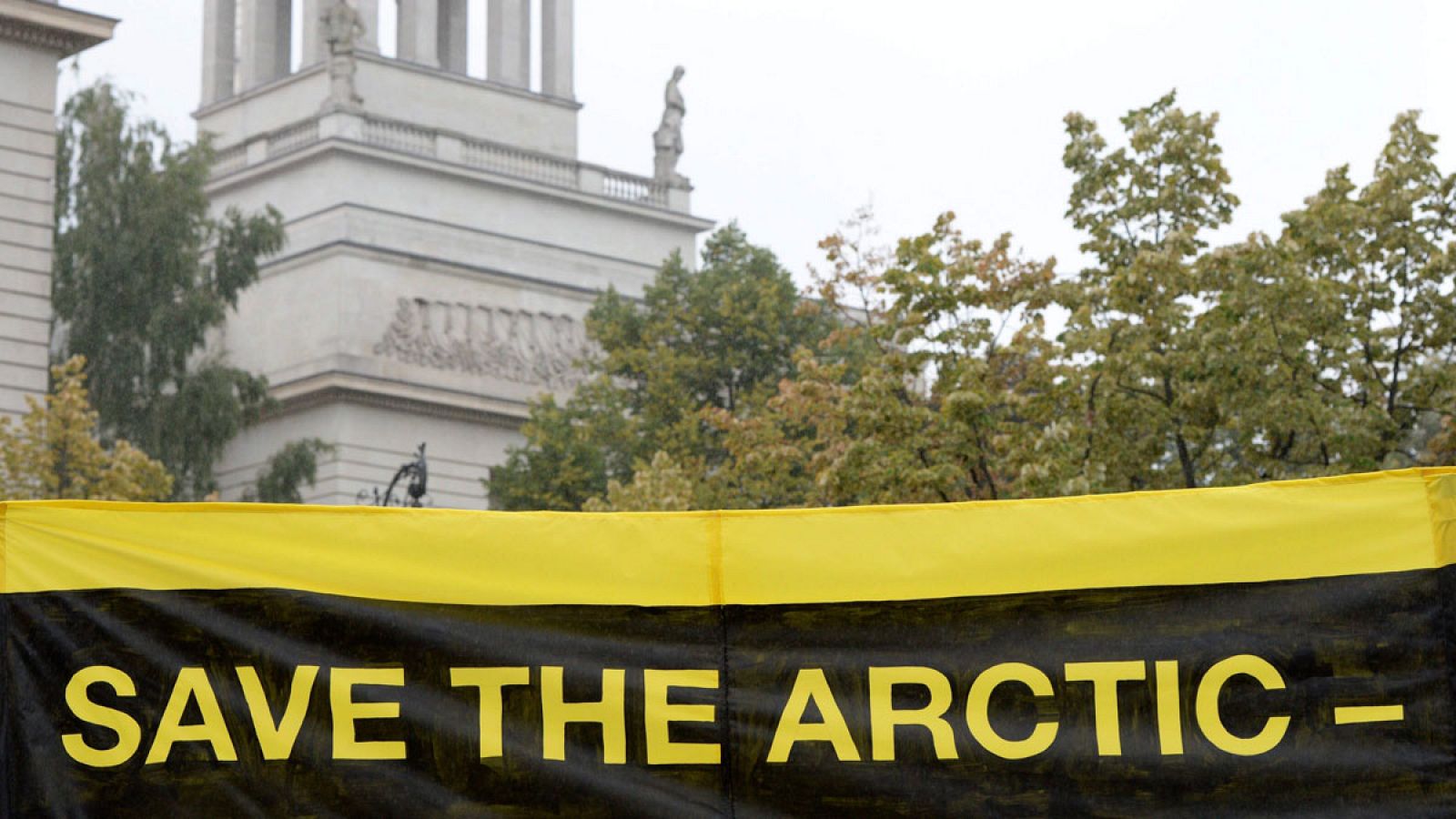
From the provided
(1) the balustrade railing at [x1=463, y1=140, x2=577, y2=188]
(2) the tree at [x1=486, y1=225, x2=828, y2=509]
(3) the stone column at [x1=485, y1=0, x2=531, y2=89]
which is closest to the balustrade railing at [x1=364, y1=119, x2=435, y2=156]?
(1) the balustrade railing at [x1=463, y1=140, x2=577, y2=188]

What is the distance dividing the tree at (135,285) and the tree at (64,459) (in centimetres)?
1188

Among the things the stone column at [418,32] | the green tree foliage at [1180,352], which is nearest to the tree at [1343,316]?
the green tree foliage at [1180,352]

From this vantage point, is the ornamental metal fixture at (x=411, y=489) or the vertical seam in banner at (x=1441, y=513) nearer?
the vertical seam in banner at (x=1441, y=513)

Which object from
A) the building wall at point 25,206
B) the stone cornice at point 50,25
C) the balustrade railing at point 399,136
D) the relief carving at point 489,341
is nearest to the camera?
the stone cornice at point 50,25

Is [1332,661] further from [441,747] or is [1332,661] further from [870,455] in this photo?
[870,455]

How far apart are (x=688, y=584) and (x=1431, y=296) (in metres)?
25.1

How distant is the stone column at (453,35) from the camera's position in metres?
75.4

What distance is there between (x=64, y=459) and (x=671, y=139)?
31.9 m

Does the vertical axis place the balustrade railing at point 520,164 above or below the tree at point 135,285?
above

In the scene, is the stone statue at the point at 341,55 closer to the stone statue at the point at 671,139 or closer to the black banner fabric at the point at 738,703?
the stone statue at the point at 671,139

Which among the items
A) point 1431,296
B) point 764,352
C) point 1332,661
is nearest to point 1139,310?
point 1431,296

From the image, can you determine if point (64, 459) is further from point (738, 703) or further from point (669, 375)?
point (738, 703)

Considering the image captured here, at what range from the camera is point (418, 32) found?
7306cm

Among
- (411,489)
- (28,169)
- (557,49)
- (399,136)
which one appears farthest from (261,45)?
(411,489)
